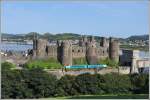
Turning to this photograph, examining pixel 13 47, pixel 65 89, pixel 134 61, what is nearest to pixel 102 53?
pixel 134 61

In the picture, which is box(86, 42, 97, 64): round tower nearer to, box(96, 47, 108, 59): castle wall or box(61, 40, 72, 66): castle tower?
box(96, 47, 108, 59): castle wall

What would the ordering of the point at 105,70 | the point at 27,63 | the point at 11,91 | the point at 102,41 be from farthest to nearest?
the point at 102,41, the point at 27,63, the point at 105,70, the point at 11,91

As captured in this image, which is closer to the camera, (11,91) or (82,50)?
(11,91)

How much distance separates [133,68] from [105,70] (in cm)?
149

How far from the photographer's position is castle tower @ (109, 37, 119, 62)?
46.8 feet

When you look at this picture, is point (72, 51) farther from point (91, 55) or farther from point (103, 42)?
point (103, 42)

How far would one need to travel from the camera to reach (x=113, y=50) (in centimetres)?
1443

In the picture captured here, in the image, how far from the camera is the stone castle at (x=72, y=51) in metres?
13.4

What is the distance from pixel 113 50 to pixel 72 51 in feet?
5.51

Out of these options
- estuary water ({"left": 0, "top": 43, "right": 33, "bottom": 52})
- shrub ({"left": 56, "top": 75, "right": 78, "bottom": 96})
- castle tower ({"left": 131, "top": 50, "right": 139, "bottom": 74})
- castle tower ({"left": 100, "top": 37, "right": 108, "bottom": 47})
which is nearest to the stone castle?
castle tower ({"left": 100, "top": 37, "right": 108, "bottom": 47})

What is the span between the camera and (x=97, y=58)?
1408 cm

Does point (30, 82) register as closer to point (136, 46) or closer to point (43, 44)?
point (43, 44)

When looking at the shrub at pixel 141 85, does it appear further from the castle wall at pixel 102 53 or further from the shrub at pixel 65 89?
the castle wall at pixel 102 53

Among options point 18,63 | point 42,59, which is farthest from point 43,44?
point 18,63
